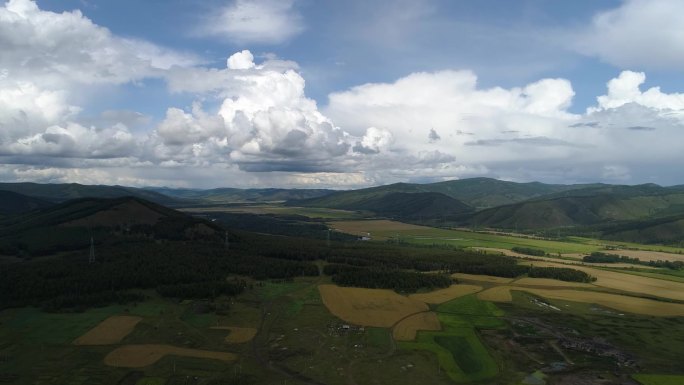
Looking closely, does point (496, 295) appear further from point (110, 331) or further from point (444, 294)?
point (110, 331)

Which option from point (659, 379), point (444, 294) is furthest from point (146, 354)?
point (659, 379)

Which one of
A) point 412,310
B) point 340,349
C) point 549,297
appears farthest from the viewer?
point 549,297

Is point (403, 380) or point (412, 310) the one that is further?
point (412, 310)

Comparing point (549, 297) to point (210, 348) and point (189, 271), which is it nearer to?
point (210, 348)

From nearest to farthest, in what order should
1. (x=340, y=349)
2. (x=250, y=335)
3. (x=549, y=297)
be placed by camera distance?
1. (x=340, y=349)
2. (x=250, y=335)
3. (x=549, y=297)

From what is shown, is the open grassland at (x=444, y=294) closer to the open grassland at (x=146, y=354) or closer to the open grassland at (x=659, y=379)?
the open grassland at (x=659, y=379)

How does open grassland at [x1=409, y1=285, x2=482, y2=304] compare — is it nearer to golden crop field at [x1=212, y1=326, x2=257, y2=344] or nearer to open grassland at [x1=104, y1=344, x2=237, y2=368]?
golden crop field at [x1=212, y1=326, x2=257, y2=344]

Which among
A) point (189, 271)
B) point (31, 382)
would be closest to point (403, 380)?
point (31, 382)
